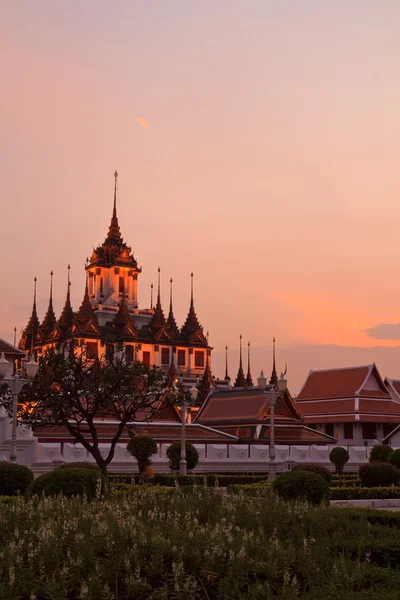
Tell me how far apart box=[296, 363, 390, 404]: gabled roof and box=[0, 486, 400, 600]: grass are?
48.4 metres

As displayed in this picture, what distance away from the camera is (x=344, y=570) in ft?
31.2

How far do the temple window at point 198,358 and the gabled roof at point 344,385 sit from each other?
4973 cm

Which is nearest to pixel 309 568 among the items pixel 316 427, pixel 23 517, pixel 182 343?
pixel 23 517

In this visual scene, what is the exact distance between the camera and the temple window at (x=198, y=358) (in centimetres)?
11400

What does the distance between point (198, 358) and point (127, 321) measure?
15326 mm

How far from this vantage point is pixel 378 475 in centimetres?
2831

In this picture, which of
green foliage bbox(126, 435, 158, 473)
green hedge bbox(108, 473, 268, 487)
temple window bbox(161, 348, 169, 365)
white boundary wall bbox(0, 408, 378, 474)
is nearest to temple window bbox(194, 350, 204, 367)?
temple window bbox(161, 348, 169, 365)

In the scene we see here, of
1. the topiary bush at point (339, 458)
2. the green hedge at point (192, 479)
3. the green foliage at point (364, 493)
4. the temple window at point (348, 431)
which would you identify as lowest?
the green foliage at point (364, 493)

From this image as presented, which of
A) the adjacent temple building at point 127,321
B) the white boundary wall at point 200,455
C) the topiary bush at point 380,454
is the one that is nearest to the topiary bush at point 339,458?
the topiary bush at point 380,454

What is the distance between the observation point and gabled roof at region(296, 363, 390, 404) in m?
60.4

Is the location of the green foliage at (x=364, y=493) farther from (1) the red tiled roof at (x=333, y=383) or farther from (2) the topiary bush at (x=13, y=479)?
(1) the red tiled roof at (x=333, y=383)

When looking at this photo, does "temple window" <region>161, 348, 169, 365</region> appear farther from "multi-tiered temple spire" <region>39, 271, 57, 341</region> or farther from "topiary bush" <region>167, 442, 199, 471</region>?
"topiary bush" <region>167, 442, 199, 471</region>

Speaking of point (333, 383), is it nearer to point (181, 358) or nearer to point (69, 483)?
point (69, 483)

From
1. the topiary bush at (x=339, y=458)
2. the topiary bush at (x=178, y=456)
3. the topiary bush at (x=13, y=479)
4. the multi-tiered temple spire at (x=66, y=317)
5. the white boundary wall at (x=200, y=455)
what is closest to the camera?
the topiary bush at (x=13, y=479)
